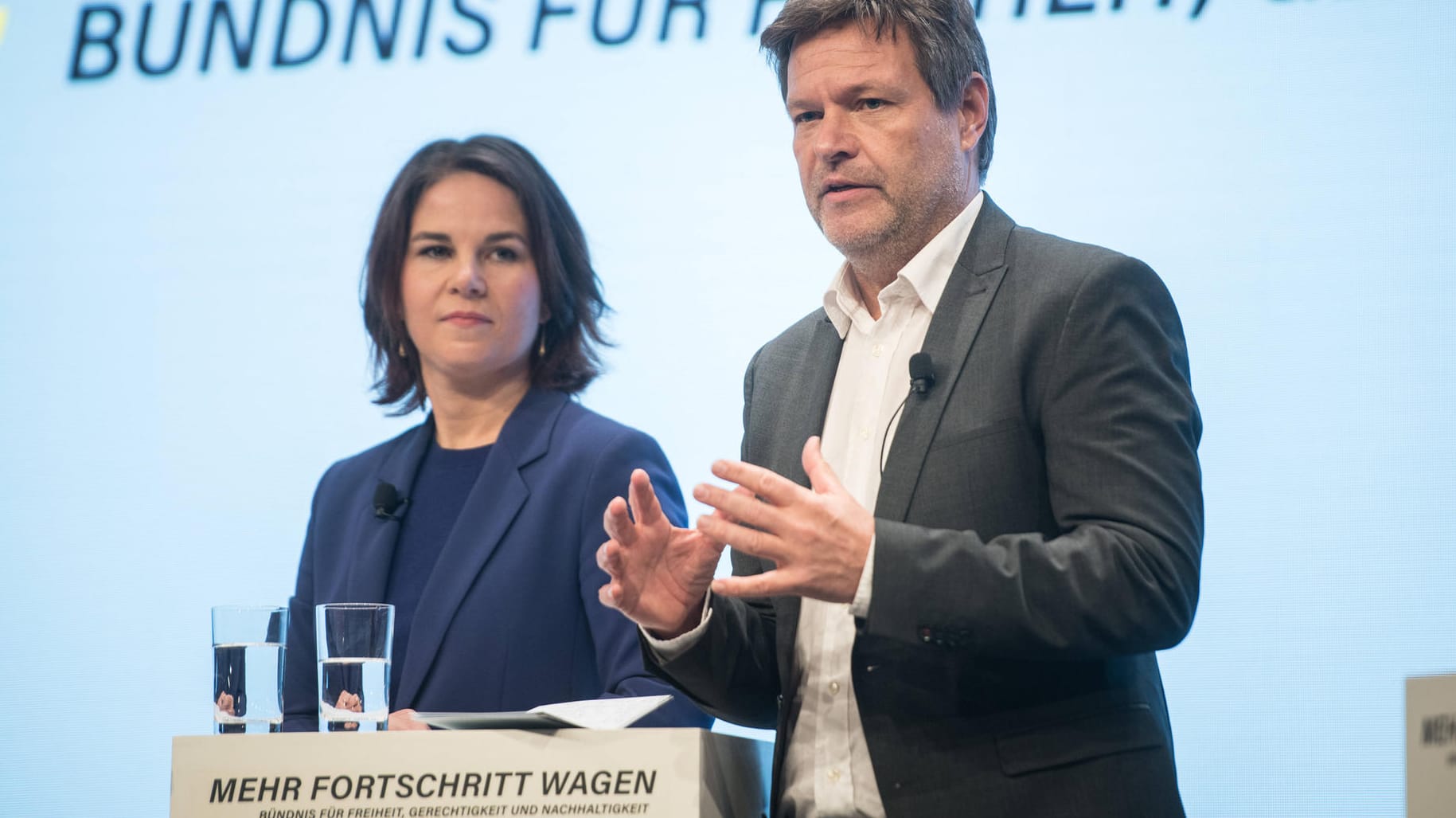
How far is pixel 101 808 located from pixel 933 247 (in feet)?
8.69

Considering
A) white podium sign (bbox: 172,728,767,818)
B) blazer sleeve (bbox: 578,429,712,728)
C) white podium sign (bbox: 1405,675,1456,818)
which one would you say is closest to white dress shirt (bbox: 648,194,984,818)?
white podium sign (bbox: 172,728,767,818)

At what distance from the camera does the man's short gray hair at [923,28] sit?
236 centimetres

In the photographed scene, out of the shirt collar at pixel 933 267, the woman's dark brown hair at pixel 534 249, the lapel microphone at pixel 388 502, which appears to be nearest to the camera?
the shirt collar at pixel 933 267

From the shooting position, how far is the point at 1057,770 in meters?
1.93

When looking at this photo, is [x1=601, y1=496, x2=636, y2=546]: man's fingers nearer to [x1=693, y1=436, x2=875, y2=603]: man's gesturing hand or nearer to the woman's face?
[x1=693, y1=436, x2=875, y2=603]: man's gesturing hand

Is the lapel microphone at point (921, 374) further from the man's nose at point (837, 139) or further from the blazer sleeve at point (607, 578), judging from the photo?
the blazer sleeve at point (607, 578)

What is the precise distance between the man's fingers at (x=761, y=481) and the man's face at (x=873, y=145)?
68cm

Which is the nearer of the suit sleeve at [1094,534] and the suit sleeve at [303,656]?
the suit sleeve at [1094,534]

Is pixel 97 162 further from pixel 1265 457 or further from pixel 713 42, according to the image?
pixel 1265 457

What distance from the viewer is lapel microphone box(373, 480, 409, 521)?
309 cm

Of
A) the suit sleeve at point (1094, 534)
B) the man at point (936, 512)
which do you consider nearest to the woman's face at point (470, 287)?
the man at point (936, 512)

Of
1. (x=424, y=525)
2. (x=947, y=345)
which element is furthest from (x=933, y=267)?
(x=424, y=525)

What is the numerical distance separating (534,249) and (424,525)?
2.07 ft

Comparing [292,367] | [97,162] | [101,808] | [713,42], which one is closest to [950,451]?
[713,42]
